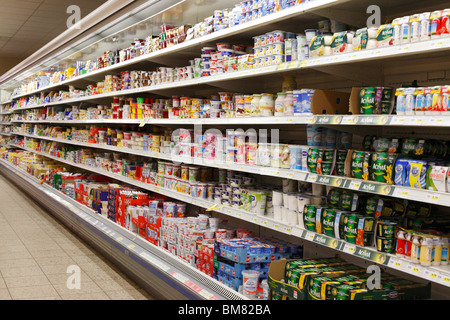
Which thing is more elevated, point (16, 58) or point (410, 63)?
point (16, 58)

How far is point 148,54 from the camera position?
4375 mm

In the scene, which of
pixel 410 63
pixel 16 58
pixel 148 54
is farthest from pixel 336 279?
pixel 16 58

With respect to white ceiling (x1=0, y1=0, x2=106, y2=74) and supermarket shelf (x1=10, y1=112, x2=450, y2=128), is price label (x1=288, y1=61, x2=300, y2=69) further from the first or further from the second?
white ceiling (x1=0, y1=0, x2=106, y2=74)

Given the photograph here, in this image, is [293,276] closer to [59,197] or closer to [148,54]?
[148,54]

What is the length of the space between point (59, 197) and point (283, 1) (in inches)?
200

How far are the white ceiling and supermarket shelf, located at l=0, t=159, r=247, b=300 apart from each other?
5.02 m

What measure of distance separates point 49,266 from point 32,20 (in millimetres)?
7902

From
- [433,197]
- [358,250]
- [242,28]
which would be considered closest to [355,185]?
[358,250]

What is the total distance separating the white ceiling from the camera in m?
9.45

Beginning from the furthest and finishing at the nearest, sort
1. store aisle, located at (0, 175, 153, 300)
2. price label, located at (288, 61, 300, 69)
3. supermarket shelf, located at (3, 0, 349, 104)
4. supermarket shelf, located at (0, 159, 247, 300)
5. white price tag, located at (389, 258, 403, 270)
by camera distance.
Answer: store aisle, located at (0, 175, 153, 300)
supermarket shelf, located at (0, 159, 247, 300)
price label, located at (288, 61, 300, 69)
supermarket shelf, located at (3, 0, 349, 104)
white price tag, located at (389, 258, 403, 270)

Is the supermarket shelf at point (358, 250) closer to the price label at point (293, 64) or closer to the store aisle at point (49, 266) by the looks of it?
the price label at point (293, 64)
